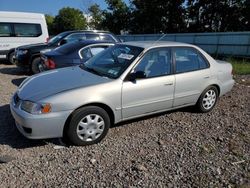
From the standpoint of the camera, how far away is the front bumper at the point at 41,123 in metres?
3.84

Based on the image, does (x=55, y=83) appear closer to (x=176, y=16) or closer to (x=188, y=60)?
(x=188, y=60)

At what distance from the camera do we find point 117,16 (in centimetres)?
3884

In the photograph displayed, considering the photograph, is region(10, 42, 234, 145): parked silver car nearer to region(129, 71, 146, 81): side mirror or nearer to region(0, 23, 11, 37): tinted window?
region(129, 71, 146, 81): side mirror

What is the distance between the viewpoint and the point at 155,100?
4.86 metres

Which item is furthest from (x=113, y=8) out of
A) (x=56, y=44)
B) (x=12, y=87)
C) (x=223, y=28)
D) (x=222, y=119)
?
(x=222, y=119)

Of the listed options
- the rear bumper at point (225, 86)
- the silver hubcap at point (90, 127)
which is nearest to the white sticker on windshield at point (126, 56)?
the silver hubcap at point (90, 127)

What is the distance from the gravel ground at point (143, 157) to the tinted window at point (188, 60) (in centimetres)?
97

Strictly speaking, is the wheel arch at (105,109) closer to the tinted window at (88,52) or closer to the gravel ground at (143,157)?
the gravel ground at (143,157)

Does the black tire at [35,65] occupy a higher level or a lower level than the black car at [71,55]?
lower

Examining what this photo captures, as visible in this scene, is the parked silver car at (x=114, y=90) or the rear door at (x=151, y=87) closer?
the parked silver car at (x=114, y=90)

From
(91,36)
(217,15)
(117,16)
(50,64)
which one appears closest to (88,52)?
(50,64)

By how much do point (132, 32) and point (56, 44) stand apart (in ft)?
94.5

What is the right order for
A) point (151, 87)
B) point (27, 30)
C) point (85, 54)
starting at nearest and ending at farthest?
point (151, 87), point (85, 54), point (27, 30)

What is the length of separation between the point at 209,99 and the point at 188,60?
3.26ft
